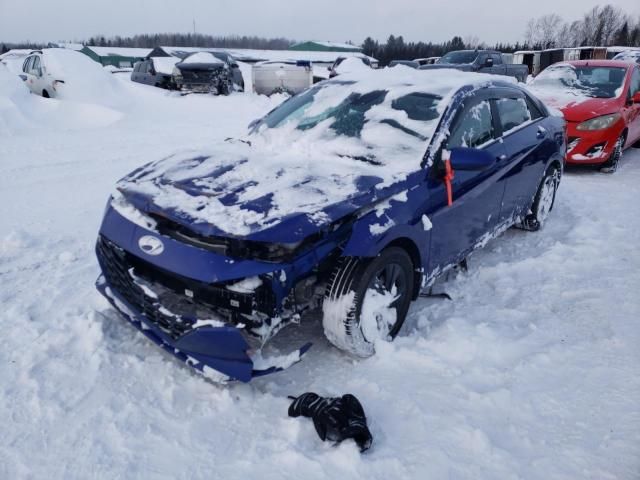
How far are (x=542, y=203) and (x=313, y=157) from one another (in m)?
2.82

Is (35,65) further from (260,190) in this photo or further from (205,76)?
(260,190)

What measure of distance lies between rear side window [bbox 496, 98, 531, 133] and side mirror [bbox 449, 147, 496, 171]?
0.98 m

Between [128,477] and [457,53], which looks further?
[457,53]

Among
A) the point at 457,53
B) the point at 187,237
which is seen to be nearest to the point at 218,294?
the point at 187,237

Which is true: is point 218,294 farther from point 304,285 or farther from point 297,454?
point 297,454

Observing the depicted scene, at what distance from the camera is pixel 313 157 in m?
3.17

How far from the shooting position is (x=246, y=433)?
2260mm

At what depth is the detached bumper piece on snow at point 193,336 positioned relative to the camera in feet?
7.32

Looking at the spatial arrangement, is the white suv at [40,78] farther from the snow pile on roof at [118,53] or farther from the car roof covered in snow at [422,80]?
the snow pile on roof at [118,53]

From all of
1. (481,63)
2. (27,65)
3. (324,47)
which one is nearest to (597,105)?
(481,63)

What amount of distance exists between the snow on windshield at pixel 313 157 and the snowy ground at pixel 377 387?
0.94m

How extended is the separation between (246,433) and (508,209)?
2933 mm

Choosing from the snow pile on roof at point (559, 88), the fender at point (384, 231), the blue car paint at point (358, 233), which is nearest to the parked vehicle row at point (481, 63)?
the snow pile on roof at point (559, 88)

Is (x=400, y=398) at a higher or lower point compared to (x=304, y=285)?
lower
